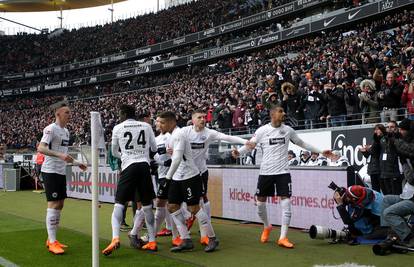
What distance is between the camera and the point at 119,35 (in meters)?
56.5

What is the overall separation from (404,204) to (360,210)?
73cm

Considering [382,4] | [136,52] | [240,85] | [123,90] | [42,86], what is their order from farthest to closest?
[42,86] < [136,52] < [123,90] < [382,4] < [240,85]

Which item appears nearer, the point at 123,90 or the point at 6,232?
the point at 6,232

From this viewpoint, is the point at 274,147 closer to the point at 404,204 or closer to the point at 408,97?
the point at 404,204

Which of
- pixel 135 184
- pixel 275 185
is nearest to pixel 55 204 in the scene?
pixel 135 184

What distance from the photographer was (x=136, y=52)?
5141cm

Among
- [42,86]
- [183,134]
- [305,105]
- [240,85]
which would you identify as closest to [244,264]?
[183,134]

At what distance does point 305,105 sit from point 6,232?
900cm

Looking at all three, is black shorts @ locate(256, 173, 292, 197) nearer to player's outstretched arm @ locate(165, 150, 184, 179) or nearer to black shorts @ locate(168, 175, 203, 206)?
black shorts @ locate(168, 175, 203, 206)

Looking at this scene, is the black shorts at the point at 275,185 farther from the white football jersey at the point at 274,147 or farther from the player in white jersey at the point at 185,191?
the player in white jersey at the point at 185,191

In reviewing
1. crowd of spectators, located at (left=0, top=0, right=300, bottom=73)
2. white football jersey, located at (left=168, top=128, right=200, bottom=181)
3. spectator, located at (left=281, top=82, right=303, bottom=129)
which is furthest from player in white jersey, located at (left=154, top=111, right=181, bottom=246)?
crowd of spectators, located at (left=0, top=0, right=300, bottom=73)

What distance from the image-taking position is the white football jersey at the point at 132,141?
7.36 metres

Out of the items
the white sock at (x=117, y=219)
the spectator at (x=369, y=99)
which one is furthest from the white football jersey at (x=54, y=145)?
the spectator at (x=369, y=99)

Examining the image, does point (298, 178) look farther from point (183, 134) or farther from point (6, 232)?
point (6, 232)
